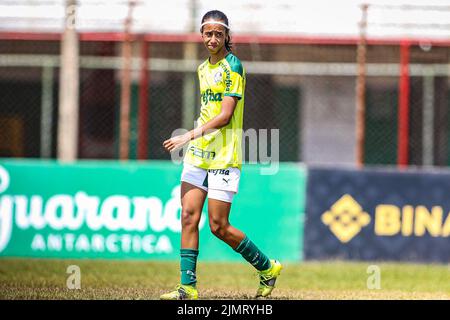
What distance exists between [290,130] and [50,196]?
356 inches

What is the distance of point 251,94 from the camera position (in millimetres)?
19172

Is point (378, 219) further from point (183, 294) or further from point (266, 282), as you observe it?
point (183, 294)

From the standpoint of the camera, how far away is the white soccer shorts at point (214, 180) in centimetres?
785

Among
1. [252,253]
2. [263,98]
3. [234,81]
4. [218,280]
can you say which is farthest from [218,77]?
[263,98]

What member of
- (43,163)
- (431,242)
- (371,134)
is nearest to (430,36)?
(371,134)

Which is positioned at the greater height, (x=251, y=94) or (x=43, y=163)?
(x=251, y=94)

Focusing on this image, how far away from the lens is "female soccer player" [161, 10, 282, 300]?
7.78 meters

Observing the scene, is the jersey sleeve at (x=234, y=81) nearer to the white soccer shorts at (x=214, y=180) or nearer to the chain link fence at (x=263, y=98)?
the white soccer shorts at (x=214, y=180)

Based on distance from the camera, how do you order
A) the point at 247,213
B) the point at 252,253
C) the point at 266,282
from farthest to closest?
the point at 247,213 → the point at 266,282 → the point at 252,253

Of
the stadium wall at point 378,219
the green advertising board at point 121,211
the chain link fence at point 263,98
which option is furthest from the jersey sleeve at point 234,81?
the chain link fence at point 263,98

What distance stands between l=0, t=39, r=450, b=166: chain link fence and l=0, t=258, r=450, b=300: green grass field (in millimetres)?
6230

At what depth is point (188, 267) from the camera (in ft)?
25.7

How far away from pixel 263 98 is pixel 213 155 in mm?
11642
